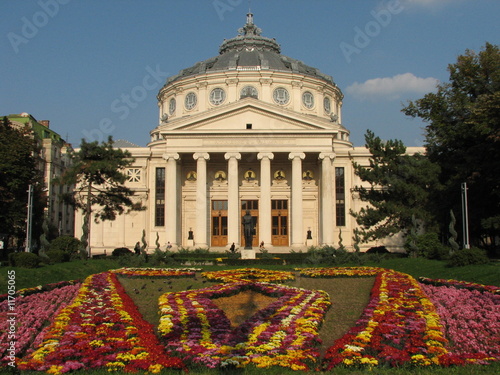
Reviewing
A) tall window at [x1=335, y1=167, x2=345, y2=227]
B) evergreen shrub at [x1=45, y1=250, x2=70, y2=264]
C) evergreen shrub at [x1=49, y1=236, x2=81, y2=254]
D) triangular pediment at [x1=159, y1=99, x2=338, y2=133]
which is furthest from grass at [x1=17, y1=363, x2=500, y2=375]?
tall window at [x1=335, y1=167, x2=345, y2=227]

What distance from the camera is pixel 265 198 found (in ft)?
161

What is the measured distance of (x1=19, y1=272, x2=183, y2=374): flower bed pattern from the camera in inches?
384

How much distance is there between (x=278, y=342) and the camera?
37.0ft

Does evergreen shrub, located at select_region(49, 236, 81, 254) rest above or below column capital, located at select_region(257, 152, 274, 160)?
below

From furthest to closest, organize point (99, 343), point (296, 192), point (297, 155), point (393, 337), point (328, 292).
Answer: point (297, 155) < point (296, 192) < point (328, 292) < point (393, 337) < point (99, 343)

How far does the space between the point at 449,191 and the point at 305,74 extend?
29.0 meters

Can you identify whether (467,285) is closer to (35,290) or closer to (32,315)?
(32,315)

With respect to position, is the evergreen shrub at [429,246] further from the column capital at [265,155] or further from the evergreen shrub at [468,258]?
the column capital at [265,155]

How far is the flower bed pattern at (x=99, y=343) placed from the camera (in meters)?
9.76

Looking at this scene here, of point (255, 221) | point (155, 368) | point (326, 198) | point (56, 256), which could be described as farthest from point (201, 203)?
point (155, 368)

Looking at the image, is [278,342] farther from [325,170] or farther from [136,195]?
[136,195]

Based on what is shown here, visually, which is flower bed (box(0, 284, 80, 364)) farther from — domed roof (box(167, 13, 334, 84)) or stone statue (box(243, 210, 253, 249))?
domed roof (box(167, 13, 334, 84))

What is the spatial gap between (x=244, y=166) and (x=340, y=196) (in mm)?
10417

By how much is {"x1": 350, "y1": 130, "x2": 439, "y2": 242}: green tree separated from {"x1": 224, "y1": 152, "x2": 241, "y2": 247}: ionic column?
46.1 ft
